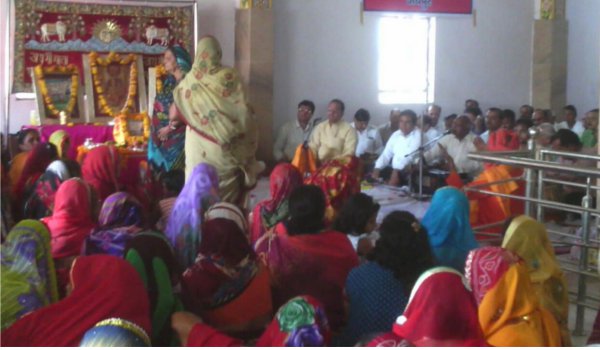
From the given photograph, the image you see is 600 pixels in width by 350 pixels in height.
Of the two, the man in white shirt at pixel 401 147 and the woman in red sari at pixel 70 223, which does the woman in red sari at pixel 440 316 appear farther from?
the man in white shirt at pixel 401 147

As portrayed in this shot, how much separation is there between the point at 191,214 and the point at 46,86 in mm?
4554

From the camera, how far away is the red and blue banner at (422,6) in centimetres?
873

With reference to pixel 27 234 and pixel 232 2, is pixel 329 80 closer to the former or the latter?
pixel 232 2

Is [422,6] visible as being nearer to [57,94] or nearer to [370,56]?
[370,56]

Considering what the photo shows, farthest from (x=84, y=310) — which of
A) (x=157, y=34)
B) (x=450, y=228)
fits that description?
(x=157, y=34)

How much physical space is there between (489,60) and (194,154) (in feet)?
21.4

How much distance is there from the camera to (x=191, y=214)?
3.68 meters

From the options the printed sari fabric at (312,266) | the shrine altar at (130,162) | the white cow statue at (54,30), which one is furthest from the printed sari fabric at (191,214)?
the white cow statue at (54,30)

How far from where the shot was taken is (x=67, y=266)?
10.9 ft

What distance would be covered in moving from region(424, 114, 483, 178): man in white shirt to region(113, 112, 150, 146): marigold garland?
2570 millimetres

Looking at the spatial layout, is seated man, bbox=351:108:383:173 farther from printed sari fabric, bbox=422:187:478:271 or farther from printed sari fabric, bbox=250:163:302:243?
printed sari fabric, bbox=422:187:478:271

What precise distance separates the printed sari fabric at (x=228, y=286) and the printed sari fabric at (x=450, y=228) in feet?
3.51

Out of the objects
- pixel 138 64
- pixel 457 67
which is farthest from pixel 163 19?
pixel 457 67

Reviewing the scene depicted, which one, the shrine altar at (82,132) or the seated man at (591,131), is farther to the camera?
the seated man at (591,131)
